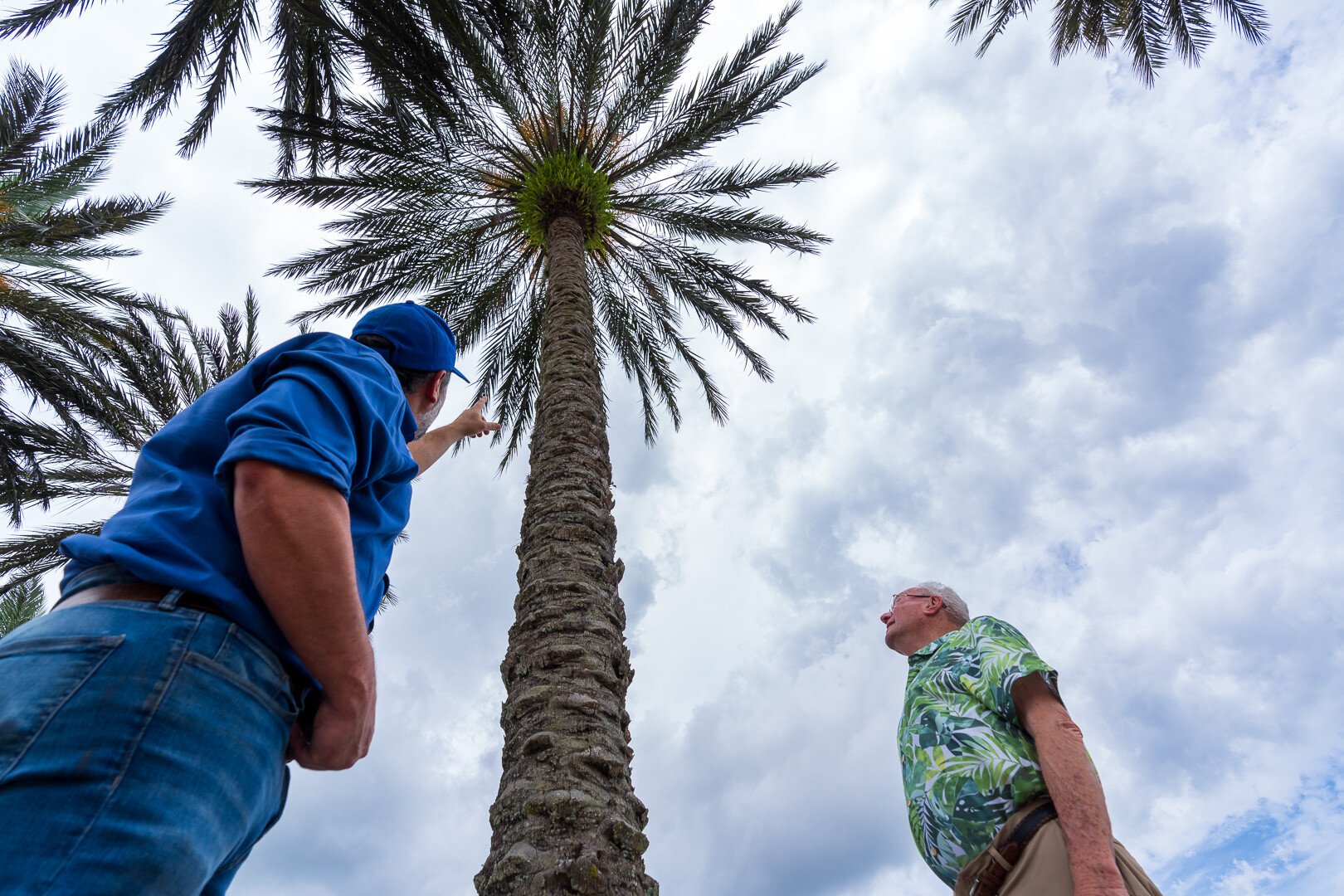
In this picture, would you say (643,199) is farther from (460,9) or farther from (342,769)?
(342,769)

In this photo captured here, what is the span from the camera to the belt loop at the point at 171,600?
122 cm

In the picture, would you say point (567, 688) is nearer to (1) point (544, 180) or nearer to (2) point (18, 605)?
(1) point (544, 180)

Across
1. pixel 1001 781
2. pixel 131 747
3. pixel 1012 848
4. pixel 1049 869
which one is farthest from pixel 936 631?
pixel 131 747

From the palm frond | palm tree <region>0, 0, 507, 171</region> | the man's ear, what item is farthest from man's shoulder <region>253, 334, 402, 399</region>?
the palm frond

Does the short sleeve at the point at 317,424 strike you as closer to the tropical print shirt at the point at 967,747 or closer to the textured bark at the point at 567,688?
the textured bark at the point at 567,688

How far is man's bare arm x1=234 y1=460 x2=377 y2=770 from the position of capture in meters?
1.25

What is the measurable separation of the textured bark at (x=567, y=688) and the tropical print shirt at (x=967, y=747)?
3.89 ft

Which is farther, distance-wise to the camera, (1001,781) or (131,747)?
(1001,781)

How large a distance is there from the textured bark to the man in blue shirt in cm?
125

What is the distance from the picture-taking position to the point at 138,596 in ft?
4.13

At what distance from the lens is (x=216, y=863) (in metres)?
1.20

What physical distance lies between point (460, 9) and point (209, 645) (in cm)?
841

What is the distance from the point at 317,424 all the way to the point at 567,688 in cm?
208

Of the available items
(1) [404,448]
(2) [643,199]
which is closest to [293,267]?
(2) [643,199]
